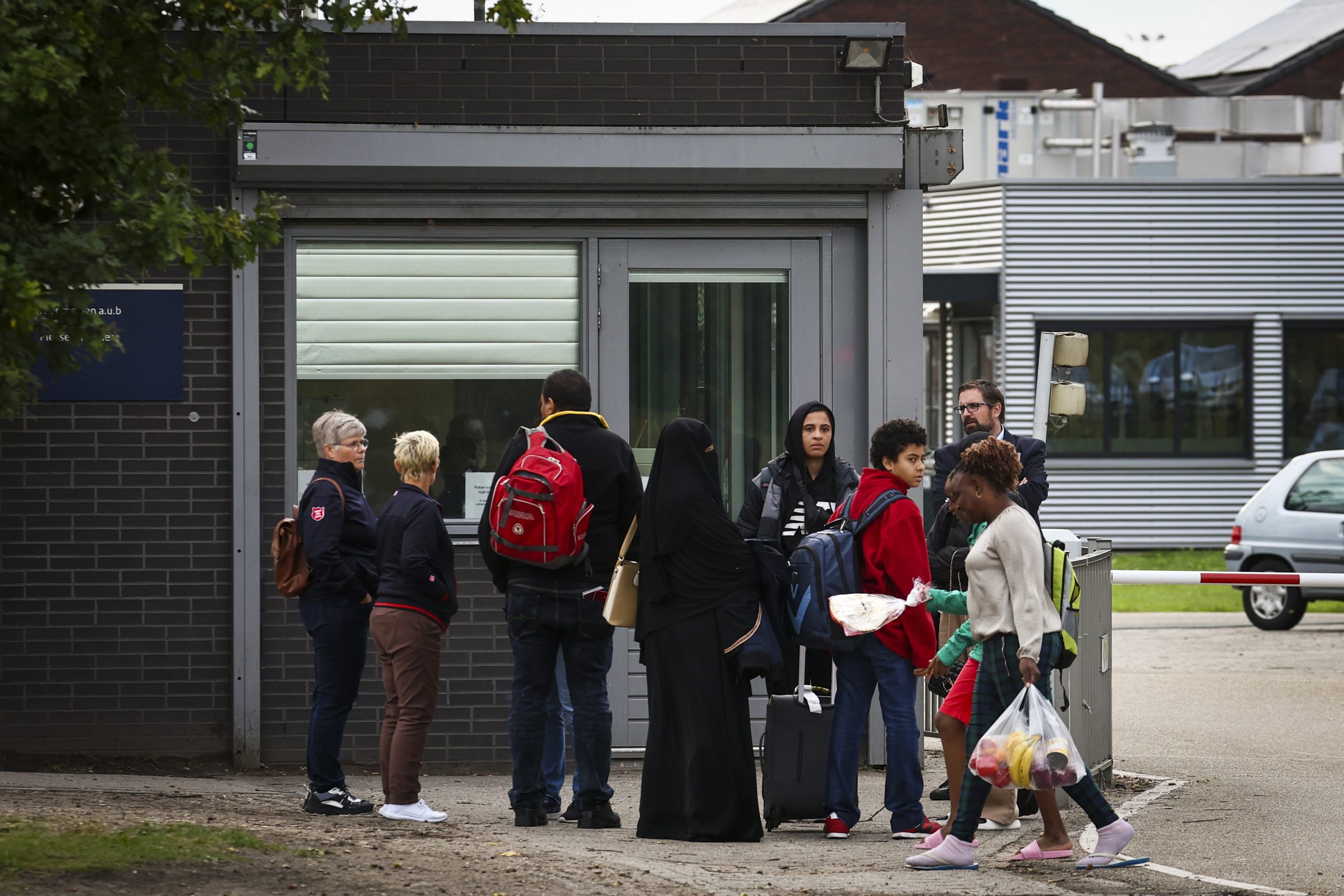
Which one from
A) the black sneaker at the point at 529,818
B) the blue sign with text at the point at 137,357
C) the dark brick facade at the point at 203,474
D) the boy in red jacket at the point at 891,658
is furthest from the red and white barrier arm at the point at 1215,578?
the blue sign with text at the point at 137,357

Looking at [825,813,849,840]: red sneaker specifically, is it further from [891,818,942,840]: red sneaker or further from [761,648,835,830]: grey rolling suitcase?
[891,818,942,840]: red sneaker

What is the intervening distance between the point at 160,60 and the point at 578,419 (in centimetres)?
232

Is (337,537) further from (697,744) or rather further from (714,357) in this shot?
(714,357)

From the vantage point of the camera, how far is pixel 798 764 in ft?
24.1

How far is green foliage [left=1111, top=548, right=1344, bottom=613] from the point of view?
18.9 m

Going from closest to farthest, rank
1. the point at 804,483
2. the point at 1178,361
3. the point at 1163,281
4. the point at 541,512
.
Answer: the point at 541,512 → the point at 804,483 → the point at 1163,281 → the point at 1178,361

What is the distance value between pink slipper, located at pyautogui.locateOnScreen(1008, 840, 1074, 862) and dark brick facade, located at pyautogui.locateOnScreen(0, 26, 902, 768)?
3545 millimetres

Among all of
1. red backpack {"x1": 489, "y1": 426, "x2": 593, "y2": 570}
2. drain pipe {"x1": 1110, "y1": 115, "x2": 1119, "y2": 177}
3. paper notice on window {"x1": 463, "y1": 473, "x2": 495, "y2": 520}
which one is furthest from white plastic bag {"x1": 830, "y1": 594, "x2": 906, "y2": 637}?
drain pipe {"x1": 1110, "y1": 115, "x2": 1119, "y2": 177}

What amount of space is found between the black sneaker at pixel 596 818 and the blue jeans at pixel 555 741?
266 mm

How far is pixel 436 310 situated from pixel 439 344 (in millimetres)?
183

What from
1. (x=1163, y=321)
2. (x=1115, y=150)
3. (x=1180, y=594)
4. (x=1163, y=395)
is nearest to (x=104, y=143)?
(x=1180, y=594)

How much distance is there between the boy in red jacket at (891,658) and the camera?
7.18m

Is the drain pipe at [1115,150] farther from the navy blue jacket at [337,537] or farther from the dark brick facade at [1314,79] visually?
the navy blue jacket at [337,537]

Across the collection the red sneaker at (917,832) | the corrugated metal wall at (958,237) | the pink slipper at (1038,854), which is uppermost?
the corrugated metal wall at (958,237)
